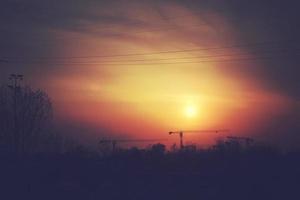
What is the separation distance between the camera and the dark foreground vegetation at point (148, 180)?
1231 inches

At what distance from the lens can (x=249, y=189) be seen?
32.1 metres

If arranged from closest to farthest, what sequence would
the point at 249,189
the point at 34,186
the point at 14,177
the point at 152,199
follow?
the point at 152,199 < the point at 249,189 < the point at 34,186 < the point at 14,177

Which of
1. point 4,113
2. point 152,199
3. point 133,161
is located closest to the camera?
point 152,199

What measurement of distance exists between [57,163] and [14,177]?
6937 mm

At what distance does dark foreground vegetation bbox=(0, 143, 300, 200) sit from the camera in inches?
1231

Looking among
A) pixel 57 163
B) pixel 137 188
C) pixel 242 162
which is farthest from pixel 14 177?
pixel 242 162

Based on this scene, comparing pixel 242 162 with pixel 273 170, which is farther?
pixel 242 162

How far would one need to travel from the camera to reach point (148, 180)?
35.3 m

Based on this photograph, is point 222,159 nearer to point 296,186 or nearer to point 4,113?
point 296,186

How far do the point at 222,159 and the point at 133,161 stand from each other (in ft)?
22.8

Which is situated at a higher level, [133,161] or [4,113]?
[4,113]

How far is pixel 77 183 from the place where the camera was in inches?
1401

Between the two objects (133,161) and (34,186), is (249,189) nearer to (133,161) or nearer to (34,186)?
(34,186)

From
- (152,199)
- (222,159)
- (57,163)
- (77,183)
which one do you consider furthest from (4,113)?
(152,199)
